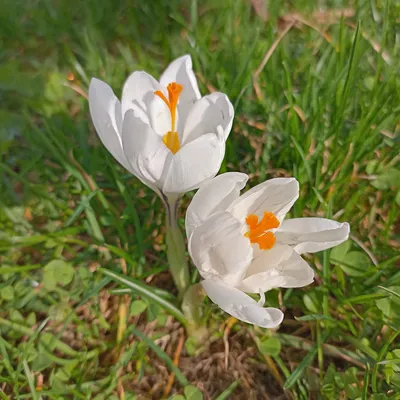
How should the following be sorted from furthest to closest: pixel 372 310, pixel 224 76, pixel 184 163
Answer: pixel 224 76 → pixel 372 310 → pixel 184 163

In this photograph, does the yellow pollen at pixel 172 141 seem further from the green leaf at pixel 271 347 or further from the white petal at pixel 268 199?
the green leaf at pixel 271 347

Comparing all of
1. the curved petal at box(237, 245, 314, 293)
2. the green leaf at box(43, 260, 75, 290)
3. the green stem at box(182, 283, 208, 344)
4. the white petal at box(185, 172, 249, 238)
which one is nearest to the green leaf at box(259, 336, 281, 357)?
the green stem at box(182, 283, 208, 344)

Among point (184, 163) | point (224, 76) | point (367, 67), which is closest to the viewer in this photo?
point (184, 163)

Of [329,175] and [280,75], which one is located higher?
[280,75]

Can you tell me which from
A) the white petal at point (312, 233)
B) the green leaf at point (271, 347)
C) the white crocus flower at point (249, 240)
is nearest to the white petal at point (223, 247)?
the white crocus flower at point (249, 240)

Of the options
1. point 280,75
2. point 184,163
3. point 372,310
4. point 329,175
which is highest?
point 184,163

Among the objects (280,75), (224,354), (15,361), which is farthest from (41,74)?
(224,354)

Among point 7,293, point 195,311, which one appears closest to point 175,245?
point 195,311

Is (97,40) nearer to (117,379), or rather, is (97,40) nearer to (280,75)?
(280,75)
